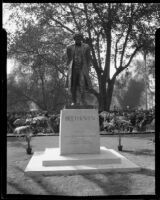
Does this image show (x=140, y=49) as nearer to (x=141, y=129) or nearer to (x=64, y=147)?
(x=141, y=129)

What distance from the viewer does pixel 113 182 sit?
643 centimetres

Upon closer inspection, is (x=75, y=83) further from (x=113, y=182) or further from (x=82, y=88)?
(x=113, y=182)

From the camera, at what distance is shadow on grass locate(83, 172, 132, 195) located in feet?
18.7

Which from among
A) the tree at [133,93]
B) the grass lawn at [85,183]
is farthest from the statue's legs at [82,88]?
the tree at [133,93]

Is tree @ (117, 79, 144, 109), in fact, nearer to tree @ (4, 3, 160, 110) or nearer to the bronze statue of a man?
tree @ (4, 3, 160, 110)

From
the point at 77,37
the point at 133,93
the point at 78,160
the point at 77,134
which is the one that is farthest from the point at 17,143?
the point at 133,93

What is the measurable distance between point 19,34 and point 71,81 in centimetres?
1613

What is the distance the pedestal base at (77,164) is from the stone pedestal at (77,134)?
294mm

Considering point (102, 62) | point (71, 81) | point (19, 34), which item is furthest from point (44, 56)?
point (71, 81)

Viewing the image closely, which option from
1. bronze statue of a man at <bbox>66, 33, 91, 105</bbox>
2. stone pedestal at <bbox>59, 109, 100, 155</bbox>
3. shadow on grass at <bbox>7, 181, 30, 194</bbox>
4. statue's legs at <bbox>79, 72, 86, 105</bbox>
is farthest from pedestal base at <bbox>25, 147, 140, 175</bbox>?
bronze statue of a man at <bbox>66, 33, 91, 105</bbox>

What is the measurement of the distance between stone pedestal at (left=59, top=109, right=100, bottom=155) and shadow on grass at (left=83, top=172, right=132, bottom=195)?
1.82 metres

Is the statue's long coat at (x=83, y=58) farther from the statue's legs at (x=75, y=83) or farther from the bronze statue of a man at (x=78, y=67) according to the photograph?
the statue's legs at (x=75, y=83)

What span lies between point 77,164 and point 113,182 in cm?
185

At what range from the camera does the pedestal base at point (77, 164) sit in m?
7.45
